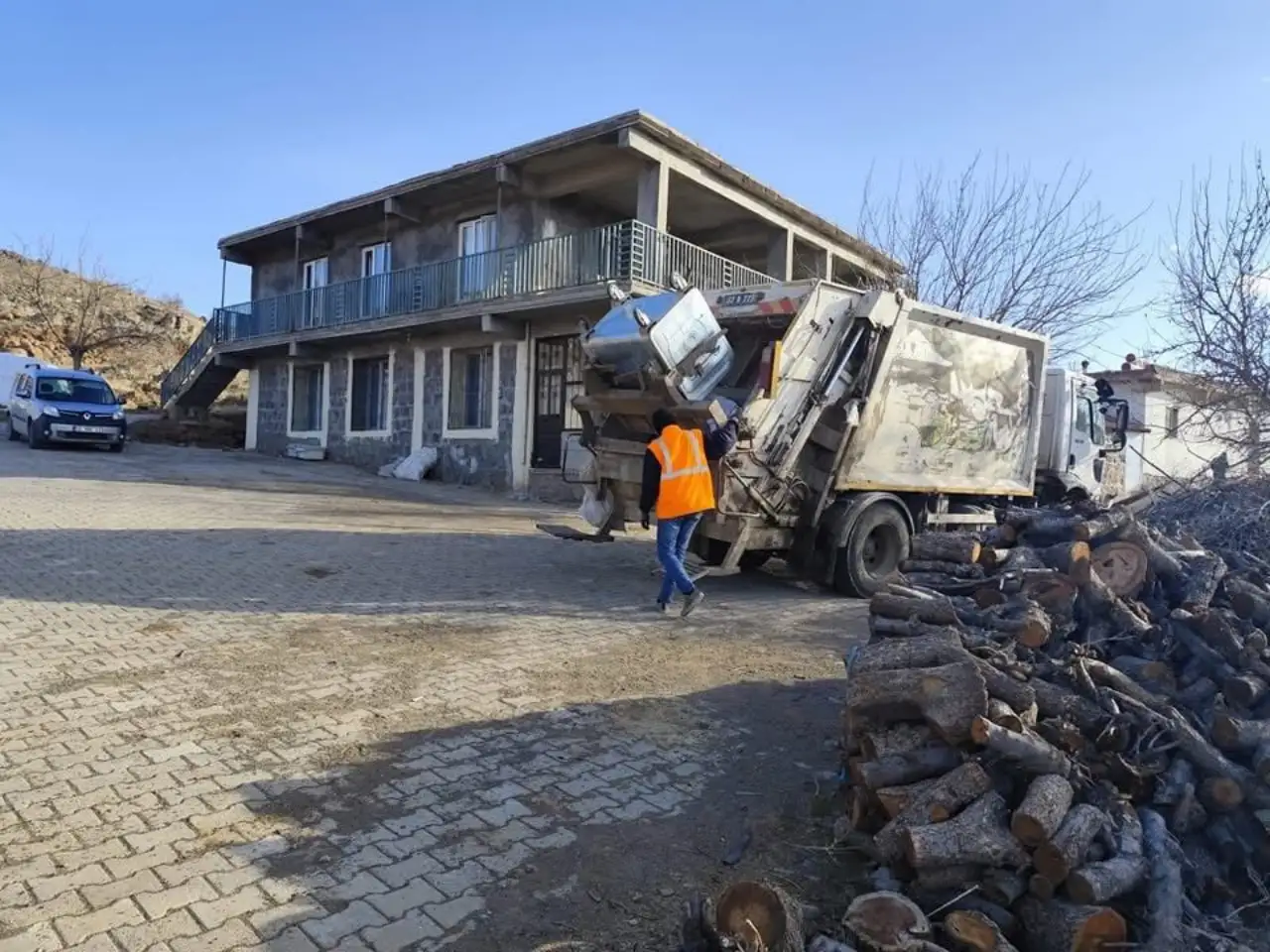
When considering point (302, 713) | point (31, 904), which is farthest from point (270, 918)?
point (302, 713)

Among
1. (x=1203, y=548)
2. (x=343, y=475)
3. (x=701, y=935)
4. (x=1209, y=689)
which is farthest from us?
(x=343, y=475)

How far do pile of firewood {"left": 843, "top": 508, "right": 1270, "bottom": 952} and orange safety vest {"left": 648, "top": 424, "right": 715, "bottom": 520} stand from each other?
96.5 inches

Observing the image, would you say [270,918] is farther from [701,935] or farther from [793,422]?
[793,422]

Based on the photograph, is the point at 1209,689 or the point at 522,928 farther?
the point at 1209,689

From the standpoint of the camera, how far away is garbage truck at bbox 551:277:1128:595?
24.0 feet

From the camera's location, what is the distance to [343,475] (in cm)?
1977

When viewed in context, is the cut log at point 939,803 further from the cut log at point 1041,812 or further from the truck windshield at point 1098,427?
the truck windshield at point 1098,427

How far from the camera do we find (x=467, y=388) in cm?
1991

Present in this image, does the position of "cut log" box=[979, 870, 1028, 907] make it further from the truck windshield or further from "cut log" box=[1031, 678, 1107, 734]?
the truck windshield

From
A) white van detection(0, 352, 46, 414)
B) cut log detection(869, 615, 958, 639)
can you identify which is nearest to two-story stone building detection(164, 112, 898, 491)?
white van detection(0, 352, 46, 414)

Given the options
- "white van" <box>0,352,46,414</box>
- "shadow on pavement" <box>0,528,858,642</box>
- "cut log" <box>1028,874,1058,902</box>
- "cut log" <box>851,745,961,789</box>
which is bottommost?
"shadow on pavement" <box>0,528,858,642</box>

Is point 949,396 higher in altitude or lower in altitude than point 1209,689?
higher

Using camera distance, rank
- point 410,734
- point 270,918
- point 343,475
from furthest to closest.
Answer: point 343,475, point 410,734, point 270,918

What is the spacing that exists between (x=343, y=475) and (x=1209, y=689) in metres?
18.4
